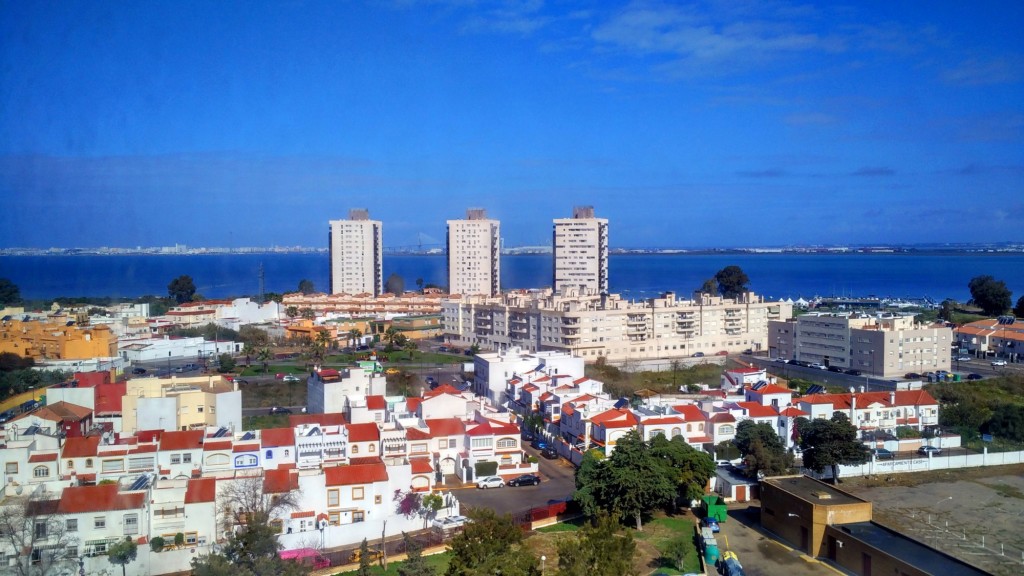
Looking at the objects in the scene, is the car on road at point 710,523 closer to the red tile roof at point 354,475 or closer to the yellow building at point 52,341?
the red tile roof at point 354,475

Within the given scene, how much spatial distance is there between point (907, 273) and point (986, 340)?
45.6 metres

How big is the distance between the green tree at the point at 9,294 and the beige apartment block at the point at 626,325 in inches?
336

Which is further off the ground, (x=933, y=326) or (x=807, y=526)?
(x=933, y=326)

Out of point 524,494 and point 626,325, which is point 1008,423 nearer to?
point 524,494

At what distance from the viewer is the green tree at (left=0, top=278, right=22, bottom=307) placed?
1407 cm

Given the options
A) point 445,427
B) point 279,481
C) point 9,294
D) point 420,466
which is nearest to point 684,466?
point 420,466

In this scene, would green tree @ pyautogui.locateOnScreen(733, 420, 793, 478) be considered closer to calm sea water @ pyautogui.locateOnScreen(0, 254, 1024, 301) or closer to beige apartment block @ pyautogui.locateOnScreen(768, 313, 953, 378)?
beige apartment block @ pyautogui.locateOnScreen(768, 313, 953, 378)

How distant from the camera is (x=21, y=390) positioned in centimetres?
1069

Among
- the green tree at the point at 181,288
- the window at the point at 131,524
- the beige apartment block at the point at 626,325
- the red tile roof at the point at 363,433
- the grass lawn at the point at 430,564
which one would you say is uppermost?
the green tree at the point at 181,288

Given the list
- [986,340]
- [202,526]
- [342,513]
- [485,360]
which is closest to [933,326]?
[986,340]

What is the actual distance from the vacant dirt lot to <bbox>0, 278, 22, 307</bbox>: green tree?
13.2 metres

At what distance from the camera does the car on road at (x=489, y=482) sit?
27.6 feet

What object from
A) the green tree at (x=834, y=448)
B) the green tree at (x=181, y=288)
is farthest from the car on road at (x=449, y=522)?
the green tree at (x=181, y=288)

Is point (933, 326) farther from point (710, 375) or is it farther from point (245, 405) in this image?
point (245, 405)
